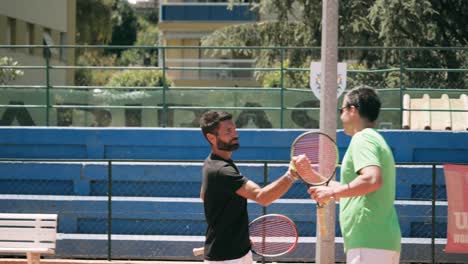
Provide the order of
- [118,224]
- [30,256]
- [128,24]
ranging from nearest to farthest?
[30,256], [118,224], [128,24]

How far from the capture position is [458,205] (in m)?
12.2

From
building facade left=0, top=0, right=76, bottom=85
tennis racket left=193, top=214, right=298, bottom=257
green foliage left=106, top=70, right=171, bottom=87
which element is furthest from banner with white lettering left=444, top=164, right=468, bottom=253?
green foliage left=106, top=70, right=171, bottom=87

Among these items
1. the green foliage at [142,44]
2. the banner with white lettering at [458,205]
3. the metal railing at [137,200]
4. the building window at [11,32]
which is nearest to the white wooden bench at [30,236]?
the metal railing at [137,200]

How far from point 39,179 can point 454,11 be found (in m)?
12.3

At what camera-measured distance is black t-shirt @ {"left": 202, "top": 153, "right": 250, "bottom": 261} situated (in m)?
6.14

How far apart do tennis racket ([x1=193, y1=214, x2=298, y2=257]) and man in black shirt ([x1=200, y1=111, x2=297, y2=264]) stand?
3.36ft

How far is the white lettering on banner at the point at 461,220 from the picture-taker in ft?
40.1

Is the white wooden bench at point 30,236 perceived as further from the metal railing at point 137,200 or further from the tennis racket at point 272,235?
the tennis racket at point 272,235

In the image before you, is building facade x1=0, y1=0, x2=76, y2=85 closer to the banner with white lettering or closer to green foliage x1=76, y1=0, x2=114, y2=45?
green foliage x1=76, y1=0, x2=114, y2=45

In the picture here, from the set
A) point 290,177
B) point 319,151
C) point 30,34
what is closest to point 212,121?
point 290,177

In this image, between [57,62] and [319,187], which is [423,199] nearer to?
[319,187]

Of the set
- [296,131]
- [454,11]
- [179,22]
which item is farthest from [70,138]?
[179,22]

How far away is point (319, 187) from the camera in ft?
18.7

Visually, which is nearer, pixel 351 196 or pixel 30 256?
pixel 351 196
